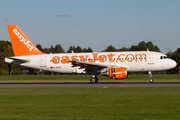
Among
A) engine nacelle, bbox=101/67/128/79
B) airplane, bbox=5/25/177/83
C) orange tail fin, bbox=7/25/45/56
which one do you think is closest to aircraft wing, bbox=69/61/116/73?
airplane, bbox=5/25/177/83

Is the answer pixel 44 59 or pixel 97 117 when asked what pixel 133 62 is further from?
pixel 97 117

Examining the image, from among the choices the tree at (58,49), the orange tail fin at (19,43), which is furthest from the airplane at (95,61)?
the tree at (58,49)

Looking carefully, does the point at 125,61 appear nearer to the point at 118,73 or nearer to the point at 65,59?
the point at 118,73

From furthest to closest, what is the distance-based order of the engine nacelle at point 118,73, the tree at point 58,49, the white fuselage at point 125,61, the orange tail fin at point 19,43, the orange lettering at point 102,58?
the tree at point 58,49 → the orange tail fin at point 19,43 → the orange lettering at point 102,58 → the white fuselage at point 125,61 → the engine nacelle at point 118,73

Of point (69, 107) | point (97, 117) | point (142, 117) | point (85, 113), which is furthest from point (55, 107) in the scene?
point (142, 117)

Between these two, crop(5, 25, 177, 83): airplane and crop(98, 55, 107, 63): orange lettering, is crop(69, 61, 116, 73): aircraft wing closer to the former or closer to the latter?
crop(5, 25, 177, 83): airplane

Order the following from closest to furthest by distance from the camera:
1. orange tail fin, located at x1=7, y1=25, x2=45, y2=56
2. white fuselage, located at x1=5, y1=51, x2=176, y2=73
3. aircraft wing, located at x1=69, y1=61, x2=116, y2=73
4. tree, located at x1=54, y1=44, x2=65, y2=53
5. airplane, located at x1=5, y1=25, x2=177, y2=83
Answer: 1. aircraft wing, located at x1=69, y1=61, x2=116, y2=73
2. airplane, located at x1=5, y1=25, x2=177, y2=83
3. white fuselage, located at x1=5, y1=51, x2=176, y2=73
4. orange tail fin, located at x1=7, y1=25, x2=45, y2=56
5. tree, located at x1=54, y1=44, x2=65, y2=53

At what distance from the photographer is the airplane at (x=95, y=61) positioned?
114 ft

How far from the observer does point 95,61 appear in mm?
36156

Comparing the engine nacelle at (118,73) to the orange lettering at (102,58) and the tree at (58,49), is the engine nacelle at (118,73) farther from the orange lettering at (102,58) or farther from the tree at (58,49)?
the tree at (58,49)

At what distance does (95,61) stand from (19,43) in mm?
12467

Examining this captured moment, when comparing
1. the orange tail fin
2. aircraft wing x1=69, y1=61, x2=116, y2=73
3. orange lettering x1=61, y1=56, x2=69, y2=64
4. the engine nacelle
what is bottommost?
the engine nacelle

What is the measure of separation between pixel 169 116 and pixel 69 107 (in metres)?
5.33

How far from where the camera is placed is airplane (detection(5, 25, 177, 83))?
34.7 metres
